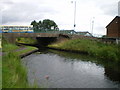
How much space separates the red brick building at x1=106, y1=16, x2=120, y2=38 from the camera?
50469mm

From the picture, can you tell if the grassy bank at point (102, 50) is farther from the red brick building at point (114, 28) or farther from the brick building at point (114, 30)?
the red brick building at point (114, 28)

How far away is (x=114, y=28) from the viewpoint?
172ft

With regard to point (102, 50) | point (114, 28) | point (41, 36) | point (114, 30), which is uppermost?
point (114, 28)

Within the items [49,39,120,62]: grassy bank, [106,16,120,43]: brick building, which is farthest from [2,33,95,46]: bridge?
A: [49,39,120,62]: grassy bank

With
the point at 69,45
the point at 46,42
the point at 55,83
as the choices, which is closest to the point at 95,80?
the point at 55,83

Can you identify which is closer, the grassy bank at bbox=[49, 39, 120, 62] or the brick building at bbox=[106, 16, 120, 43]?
the grassy bank at bbox=[49, 39, 120, 62]

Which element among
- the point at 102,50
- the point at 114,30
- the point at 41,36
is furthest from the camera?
the point at 41,36

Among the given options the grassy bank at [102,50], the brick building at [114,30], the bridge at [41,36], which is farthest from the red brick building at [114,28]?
the grassy bank at [102,50]

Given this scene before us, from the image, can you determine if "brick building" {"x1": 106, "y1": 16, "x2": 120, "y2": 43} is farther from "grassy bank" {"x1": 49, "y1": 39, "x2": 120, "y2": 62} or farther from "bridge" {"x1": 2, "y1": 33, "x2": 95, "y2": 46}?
"grassy bank" {"x1": 49, "y1": 39, "x2": 120, "y2": 62}

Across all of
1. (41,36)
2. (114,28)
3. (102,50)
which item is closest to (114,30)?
(114,28)

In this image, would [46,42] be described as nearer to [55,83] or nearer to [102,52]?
[102,52]

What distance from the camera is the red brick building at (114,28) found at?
5047 cm

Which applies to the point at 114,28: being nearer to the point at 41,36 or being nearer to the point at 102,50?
the point at 102,50

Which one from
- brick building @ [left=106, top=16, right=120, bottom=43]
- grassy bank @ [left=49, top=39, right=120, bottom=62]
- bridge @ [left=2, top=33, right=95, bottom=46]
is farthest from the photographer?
brick building @ [left=106, top=16, right=120, bottom=43]
